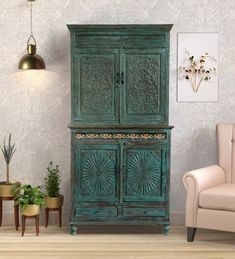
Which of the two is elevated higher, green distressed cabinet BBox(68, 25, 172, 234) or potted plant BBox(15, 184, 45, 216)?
green distressed cabinet BBox(68, 25, 172, 234)

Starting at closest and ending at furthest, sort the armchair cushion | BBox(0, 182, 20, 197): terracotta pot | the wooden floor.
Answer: the wooden floor < the armchair cushion < BBox(0, 182, 20, 197): terracotta pot

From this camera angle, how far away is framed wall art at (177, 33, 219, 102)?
19.9 feet

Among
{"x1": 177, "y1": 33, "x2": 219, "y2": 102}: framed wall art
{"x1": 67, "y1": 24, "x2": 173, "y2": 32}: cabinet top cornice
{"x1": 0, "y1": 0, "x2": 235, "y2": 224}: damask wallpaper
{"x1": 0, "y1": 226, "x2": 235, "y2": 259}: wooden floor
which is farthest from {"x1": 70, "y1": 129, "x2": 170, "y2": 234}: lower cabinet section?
{"x1": 67, "y1": 24, "x2": 173, "y2": 32}: cabinet top cornice

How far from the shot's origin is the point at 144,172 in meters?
5.65

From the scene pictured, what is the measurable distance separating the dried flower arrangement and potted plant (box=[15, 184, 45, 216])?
177 cm

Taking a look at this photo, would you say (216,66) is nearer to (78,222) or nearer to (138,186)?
(138,186)

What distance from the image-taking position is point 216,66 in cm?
611

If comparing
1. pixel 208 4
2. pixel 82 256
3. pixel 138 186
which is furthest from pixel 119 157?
pixel 208 4

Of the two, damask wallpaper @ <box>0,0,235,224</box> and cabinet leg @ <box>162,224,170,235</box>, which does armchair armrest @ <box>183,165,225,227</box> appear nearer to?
cabinet leg @ <box>162,224,170,235</box>

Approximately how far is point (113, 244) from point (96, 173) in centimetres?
67

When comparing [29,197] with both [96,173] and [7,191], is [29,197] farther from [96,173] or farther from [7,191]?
[96,173]

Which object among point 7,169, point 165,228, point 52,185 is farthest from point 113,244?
point 7,169

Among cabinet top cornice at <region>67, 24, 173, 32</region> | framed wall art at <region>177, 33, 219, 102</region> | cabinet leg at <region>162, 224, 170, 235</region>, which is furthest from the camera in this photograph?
framed wall art at <region>177, 33, 219, 102</region>

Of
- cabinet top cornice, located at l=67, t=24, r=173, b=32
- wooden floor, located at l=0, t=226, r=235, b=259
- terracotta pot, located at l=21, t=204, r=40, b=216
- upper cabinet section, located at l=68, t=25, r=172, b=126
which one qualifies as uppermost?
cabinet top cornice, located at l=67, t=24, r=173, b=32
